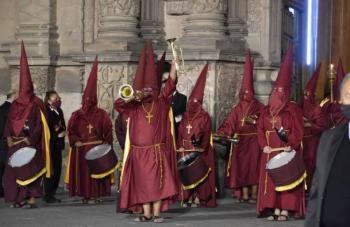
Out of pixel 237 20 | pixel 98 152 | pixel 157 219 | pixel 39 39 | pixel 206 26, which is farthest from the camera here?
pixel 39 39

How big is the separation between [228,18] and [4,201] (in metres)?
4.94

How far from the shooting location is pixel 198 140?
47.7 feet

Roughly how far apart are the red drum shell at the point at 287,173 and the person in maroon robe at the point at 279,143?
0.21 metres

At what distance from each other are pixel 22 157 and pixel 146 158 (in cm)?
224

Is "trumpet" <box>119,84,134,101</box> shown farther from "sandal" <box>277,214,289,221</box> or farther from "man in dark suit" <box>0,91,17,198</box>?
"man in dark suit" <box>0,91,17,198</box>

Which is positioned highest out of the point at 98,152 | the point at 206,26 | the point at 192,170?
the point at 206,26

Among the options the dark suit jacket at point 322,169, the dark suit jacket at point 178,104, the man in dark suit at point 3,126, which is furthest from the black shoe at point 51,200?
the dark suit jacket at point 322,169

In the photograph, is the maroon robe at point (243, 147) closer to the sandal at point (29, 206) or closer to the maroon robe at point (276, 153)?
the maroon robe at point (276, 153)

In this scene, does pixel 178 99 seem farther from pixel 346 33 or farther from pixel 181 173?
pixel 346 33

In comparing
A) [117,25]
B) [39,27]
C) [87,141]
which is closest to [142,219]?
[87,141]

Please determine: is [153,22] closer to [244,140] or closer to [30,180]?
[244,140]

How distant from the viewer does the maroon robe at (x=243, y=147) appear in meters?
15.2

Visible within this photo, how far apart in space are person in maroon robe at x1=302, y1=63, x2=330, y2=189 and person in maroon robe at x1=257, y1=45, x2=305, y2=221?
1946 millimetres

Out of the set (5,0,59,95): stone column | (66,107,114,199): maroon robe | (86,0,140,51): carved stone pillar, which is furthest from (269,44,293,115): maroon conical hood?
(5,0,59,95): stone column
